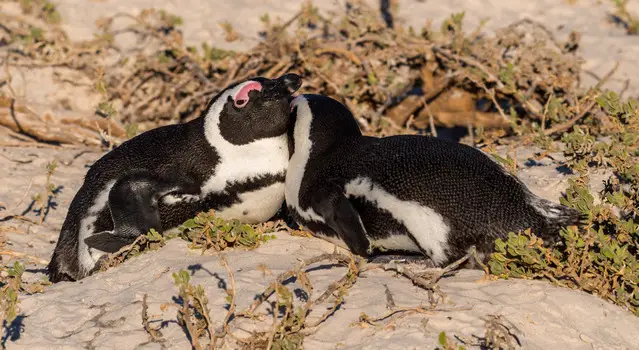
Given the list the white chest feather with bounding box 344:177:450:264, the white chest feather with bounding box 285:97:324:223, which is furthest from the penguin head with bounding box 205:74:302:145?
the white chest feather with bounding box 344:177:450:264

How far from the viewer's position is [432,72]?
684 cm

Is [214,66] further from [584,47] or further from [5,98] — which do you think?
[584,47]

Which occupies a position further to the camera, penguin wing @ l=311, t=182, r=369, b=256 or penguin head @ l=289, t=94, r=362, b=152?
penguin head @ l=289, t=94, r=362, b=152

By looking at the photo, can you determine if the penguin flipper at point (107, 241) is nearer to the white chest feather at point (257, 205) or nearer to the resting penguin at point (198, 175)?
the resting penguin at point (198, 175)

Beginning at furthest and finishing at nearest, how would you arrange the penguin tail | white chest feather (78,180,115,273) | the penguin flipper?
white chest feather (78,180,115,273), the penguin flipper, the penguin tail

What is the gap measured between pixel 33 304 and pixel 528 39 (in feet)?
15.7

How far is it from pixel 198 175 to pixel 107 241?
0.57 meters

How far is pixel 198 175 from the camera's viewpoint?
15.1ft

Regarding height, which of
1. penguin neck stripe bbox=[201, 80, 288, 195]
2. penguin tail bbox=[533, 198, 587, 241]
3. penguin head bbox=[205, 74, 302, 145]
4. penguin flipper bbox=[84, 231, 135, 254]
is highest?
penguin head bbox=[205, 74, 302, 145]

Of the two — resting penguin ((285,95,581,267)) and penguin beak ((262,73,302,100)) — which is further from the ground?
penguin beak ((262,73,302,100))

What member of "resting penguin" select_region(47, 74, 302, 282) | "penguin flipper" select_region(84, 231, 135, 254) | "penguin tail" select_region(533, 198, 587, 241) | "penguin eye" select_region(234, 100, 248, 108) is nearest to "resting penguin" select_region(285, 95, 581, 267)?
"penguin tail" select_region(533, 198, 587, 241)

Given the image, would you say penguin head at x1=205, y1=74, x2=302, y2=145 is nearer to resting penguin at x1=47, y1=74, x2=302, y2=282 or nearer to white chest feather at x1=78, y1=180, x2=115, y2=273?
resting penguin at x1=47, y1=74, x2=302, y2=282

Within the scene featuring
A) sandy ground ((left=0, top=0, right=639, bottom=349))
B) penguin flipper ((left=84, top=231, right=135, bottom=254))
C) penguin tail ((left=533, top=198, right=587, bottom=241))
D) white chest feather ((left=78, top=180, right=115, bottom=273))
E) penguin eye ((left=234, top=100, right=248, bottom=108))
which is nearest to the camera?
sandy ground ((left=0, top=0, right=639, bottom=349))

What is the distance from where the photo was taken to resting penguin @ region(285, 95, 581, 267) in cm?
399
